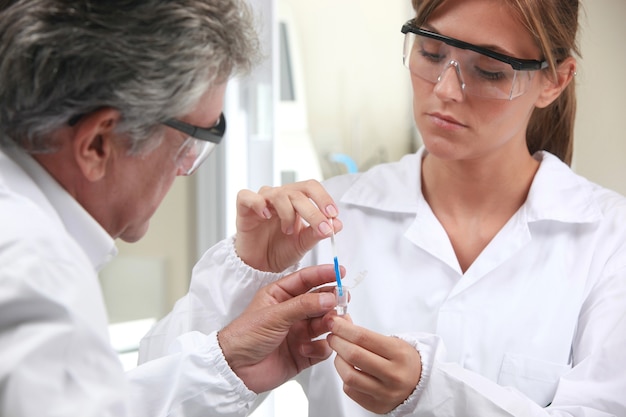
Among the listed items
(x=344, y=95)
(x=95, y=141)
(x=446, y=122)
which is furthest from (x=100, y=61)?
(x=344, y=95)

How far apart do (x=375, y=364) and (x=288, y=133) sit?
6.08 feet

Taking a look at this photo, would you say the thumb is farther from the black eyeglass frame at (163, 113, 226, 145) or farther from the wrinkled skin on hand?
the black eyeglass frame at (163, 113, 226, 145)

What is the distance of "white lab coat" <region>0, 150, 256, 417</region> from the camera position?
0.84 metres

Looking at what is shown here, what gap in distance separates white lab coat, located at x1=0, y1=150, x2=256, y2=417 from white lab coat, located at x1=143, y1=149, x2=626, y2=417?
68 centimetres

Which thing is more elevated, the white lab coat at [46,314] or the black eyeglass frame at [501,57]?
the black eyeglass frame at [501,57]

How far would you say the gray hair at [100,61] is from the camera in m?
0.96

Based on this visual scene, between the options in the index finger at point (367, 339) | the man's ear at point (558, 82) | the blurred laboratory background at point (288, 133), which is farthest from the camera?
the blurred laboratory background at point (288, 133)

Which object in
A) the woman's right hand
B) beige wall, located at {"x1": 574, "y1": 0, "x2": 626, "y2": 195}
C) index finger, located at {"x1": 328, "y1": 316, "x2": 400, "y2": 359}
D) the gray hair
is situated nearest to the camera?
the gray hair

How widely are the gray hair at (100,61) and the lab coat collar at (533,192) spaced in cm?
79

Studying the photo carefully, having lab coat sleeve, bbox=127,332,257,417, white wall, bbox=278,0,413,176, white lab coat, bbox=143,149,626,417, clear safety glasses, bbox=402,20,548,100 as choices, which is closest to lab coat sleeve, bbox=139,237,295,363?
white lab coat, bbox=143,149,626,417

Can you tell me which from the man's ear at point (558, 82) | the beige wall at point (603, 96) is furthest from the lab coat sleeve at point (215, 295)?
the beige wall at point (603, 96)

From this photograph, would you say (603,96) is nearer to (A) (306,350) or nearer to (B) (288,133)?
(B) (288,133)

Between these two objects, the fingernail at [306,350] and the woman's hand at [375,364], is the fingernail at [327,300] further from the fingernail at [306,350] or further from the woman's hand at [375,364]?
the fingernail at [306,350]

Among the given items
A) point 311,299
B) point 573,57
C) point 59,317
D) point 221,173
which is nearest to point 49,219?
point 59,317
